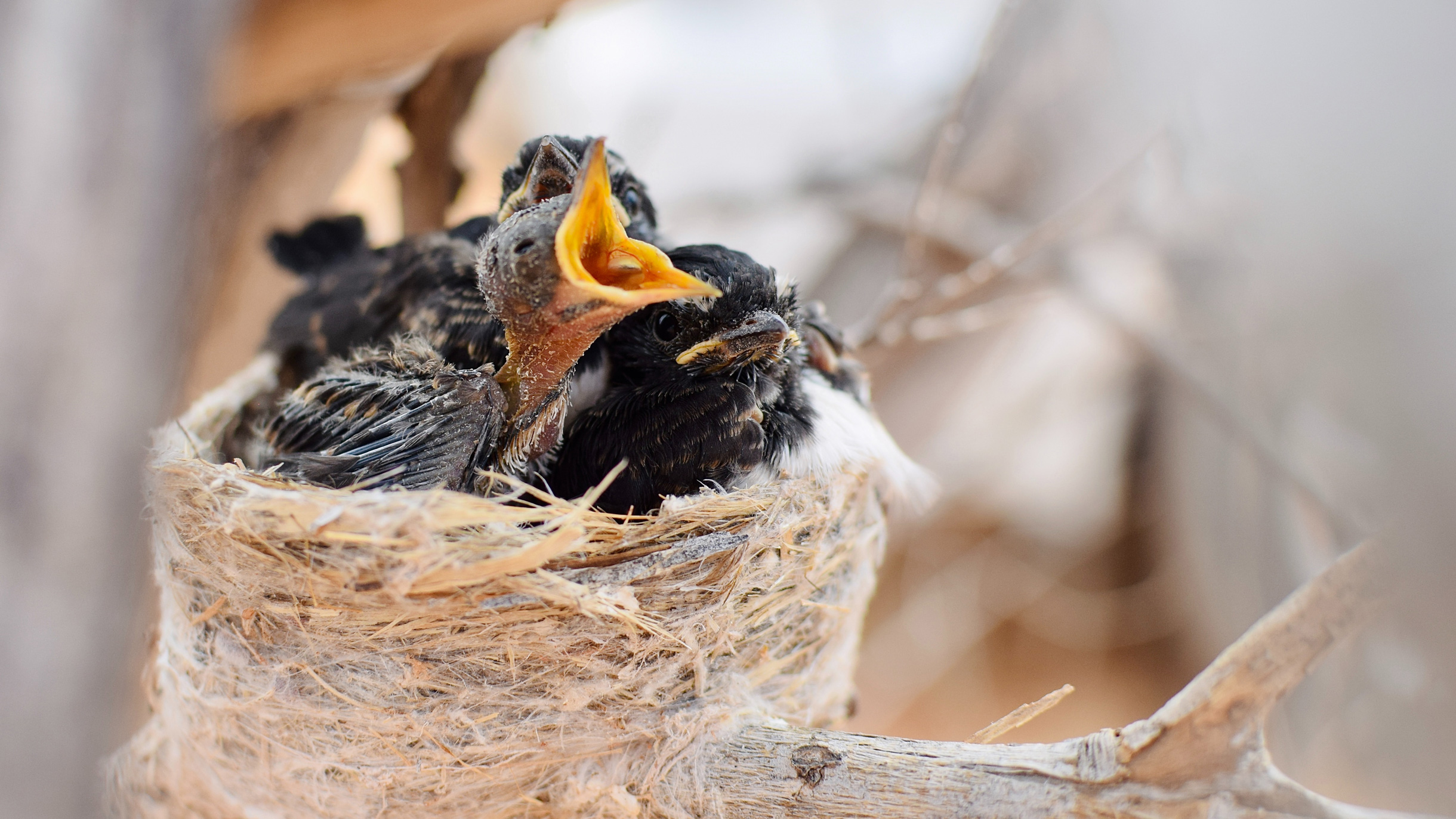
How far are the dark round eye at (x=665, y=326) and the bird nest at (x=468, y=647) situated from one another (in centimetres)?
26

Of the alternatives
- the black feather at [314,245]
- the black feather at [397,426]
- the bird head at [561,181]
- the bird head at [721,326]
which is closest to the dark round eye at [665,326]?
the bird head at [721,326]

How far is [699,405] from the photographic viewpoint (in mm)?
930

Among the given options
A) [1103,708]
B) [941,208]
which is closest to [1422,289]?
[941,208]

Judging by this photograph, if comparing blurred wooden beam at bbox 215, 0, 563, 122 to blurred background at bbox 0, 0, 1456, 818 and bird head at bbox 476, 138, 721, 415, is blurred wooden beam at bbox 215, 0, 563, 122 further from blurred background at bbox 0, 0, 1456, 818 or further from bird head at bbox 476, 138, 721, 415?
bird head at bbox 476, 138, 721, 415

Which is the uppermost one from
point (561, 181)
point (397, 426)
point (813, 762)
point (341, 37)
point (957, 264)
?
point (957, 264)

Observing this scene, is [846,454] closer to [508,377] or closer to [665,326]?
[665,326]

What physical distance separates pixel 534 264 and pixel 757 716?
444 mm

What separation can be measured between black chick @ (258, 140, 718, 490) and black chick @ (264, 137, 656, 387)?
8 centimetres

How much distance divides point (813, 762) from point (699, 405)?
39 centimetres

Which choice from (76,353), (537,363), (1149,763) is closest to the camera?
(76,353)

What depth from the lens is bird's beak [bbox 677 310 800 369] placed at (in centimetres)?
90

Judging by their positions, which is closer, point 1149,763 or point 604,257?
point 1149,763

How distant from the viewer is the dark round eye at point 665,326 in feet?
3.27

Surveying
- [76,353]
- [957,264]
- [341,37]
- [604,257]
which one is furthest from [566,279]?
[957,264]
